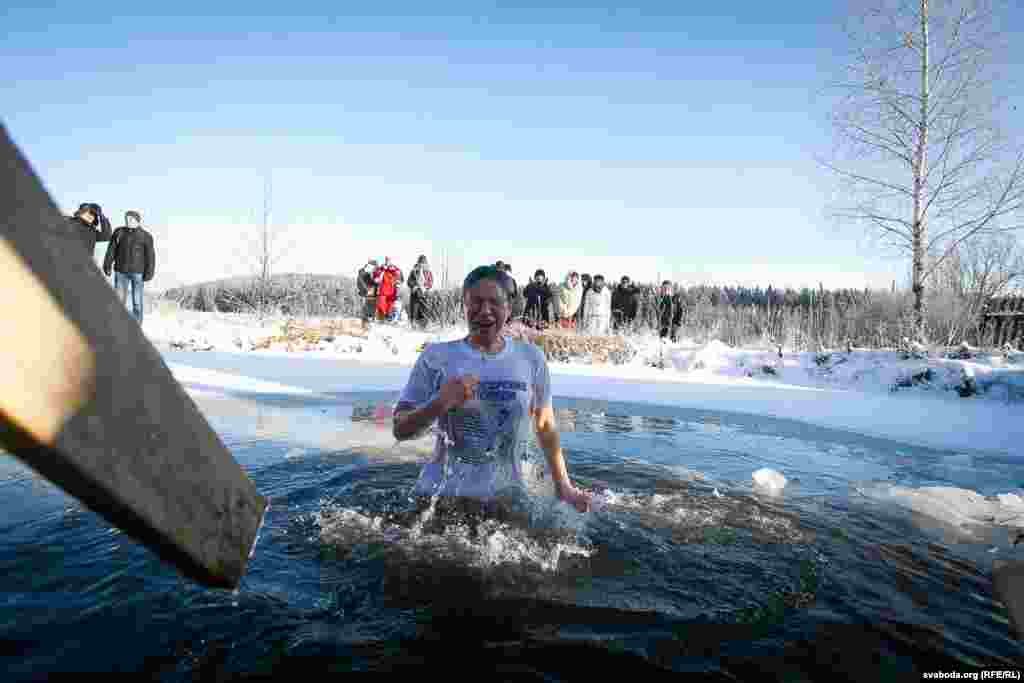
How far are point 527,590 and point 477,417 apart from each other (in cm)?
85

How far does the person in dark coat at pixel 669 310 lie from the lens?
1328cm

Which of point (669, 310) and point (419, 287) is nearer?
point (669, 310)

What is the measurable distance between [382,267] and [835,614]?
13741 mm

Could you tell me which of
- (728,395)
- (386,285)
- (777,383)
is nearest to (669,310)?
(777,383)

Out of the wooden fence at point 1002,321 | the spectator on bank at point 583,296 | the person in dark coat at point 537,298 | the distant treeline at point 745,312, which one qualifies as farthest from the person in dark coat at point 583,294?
the wooden fence at point 1002,321

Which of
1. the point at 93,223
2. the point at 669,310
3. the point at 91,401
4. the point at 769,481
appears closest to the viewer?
the point at 91,401

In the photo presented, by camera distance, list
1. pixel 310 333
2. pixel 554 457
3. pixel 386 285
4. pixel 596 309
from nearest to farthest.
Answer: pixel 554 457 < pixel 310 333 < pixel 596 309 < pixel 386 285

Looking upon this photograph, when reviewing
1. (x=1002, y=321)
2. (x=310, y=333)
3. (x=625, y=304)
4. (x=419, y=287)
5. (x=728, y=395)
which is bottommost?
(x=728, y=395)

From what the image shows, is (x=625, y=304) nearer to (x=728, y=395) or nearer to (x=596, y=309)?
(x=596, y=309)

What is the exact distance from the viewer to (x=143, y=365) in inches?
38.9

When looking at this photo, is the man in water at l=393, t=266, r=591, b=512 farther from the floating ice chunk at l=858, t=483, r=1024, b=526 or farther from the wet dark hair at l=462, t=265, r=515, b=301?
the floating ice chunk at l=858, t=483, r=1024, b=526

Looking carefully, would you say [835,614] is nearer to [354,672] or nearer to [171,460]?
[354,672]

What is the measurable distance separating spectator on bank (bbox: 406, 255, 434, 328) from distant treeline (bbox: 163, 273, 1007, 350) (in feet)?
0.95

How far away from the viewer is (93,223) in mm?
8789
